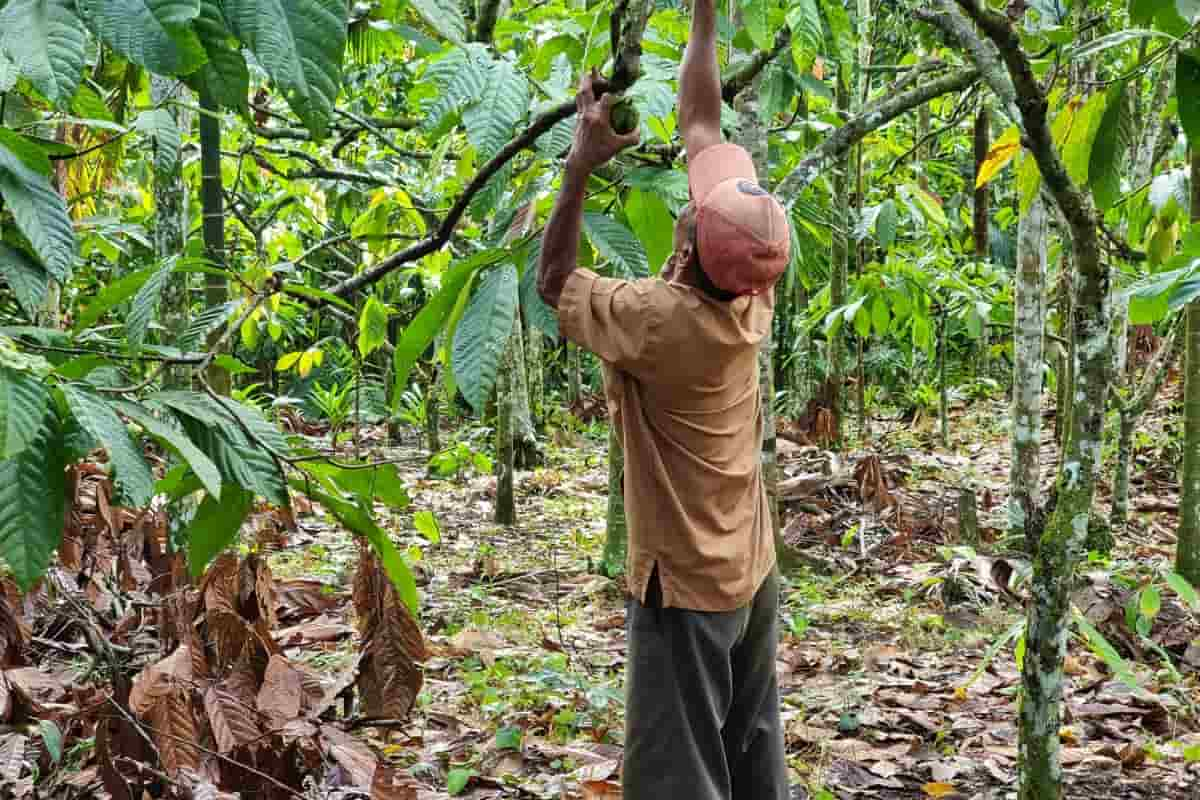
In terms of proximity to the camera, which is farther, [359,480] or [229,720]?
[229,720]

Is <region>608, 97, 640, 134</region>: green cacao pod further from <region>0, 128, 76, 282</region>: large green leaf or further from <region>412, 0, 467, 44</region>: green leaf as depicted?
<region>0, 128, 76, 282</region>: large green leaf

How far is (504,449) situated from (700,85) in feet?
13.2

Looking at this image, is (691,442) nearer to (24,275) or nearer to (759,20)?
(759,20)

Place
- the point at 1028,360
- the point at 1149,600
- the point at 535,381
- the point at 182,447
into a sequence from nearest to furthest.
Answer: the point at 182,447 < the point at 1149,600 < the point at 1028,360 < the point at 535,381

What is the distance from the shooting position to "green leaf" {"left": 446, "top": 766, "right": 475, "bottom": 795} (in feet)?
9.56

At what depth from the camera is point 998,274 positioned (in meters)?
7.24

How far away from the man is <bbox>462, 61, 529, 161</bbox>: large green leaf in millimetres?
492

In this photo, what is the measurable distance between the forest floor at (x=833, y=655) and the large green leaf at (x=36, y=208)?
1161mm

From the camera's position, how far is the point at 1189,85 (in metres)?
1.51

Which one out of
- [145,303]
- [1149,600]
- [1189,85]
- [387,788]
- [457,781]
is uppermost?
[1189,85]

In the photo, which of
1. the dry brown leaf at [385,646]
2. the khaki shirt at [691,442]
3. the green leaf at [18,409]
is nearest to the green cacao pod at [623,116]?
the khaki shirt at [691,442]

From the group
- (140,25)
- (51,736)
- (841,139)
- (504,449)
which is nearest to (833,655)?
(841,139)

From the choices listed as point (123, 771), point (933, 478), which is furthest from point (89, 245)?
point (933, 478)

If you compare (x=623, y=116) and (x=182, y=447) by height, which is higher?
(x=623, y=116)
